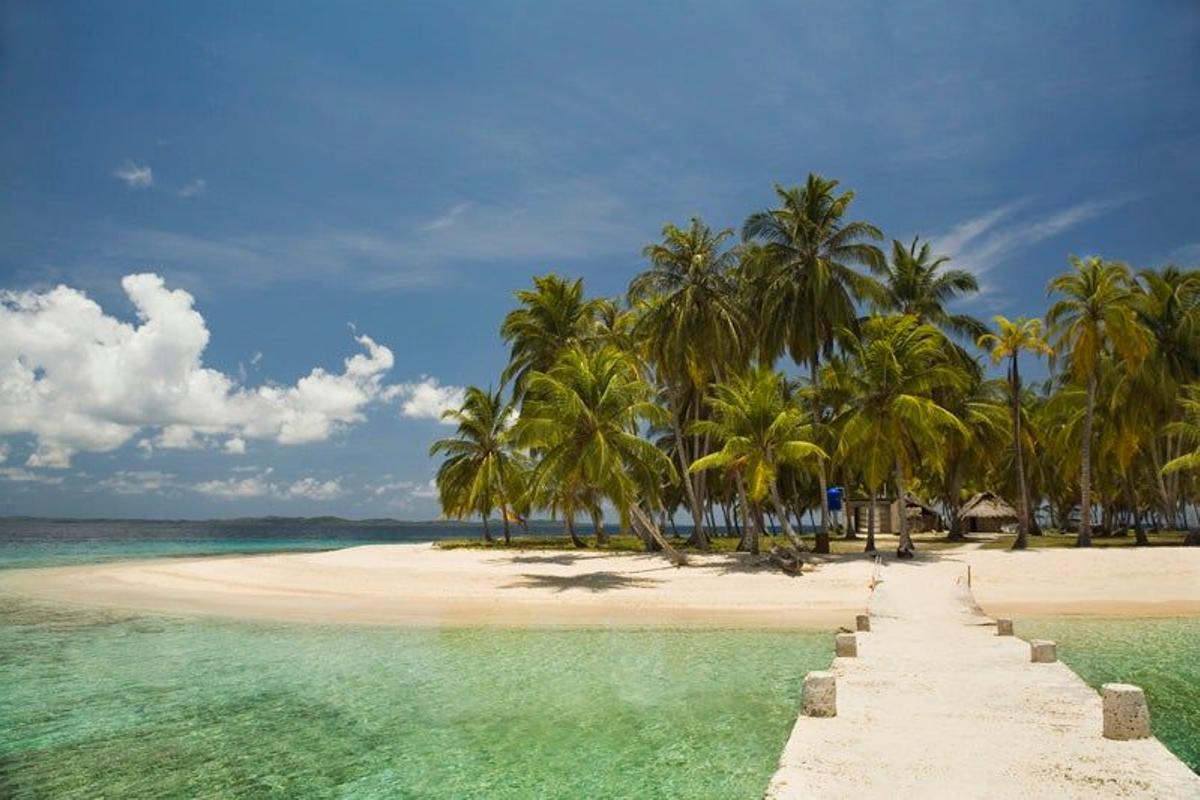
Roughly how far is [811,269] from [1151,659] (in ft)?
73.5

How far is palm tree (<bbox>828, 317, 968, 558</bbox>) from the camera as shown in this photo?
29.2m

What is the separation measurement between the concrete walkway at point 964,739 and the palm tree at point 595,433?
13.8 metres

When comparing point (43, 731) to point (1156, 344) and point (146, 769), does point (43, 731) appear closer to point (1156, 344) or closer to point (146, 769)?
point (146, 769)

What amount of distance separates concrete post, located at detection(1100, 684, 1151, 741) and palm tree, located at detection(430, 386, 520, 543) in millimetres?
36455

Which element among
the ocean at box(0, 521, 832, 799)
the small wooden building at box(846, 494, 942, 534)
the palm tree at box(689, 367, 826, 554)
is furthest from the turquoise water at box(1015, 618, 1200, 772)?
the small wooden building at box(846, 494, 942, 534)

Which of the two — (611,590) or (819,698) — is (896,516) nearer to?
(611,590)

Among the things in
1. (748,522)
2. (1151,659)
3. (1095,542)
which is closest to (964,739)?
(1151,659)

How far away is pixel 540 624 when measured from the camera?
63.4ft

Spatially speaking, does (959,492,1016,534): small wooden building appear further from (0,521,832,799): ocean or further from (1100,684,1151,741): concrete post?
(1100,684,1151,741): concrete post

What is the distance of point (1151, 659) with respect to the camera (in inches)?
540

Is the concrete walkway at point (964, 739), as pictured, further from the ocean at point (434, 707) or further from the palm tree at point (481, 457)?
the palm tree at point (481, 457)

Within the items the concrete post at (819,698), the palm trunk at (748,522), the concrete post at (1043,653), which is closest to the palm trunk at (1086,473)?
the palm trunk at (748,522)

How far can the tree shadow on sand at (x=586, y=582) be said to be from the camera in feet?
81.5

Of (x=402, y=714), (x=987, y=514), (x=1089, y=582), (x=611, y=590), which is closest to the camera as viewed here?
(x=402, y=714)
